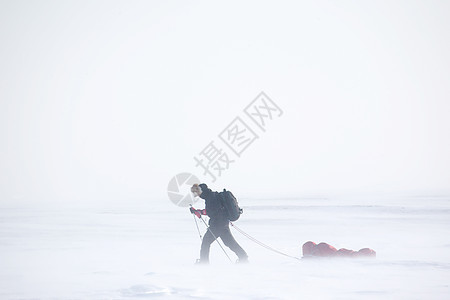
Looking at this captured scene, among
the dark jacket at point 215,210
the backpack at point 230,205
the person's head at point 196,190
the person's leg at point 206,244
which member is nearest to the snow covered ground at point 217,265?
the person's leg at point 206,244

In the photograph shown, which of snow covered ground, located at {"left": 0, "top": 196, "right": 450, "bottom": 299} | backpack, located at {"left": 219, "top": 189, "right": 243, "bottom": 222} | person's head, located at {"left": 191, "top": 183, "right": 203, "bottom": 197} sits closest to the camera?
snow covered ground, located at {"left": 0, "top": 196, "right": 450, "bottom": 299}

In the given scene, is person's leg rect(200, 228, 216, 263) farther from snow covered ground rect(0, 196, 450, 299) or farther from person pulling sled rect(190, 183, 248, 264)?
snow covered ground rect(0, 196, 450, 299)

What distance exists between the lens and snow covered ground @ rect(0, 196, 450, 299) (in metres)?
6.17

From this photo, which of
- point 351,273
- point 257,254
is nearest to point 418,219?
point 257,254

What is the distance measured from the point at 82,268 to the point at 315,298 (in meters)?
4.05

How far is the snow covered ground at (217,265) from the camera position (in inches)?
243

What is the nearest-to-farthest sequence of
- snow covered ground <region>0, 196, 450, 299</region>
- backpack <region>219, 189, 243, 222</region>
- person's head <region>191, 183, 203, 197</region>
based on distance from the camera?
snow covered ground <region>0, 196, 450, 299</region> → backpack <region>219, 189, 243, 222</region> → person's head <region>191, 183, 203, 197</region>

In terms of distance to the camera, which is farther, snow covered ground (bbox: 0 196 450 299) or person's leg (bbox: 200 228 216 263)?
person's leg (bbox: 200 228 216 263)

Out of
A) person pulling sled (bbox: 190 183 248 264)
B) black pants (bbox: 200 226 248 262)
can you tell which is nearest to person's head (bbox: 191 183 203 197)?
person pulling sled (bbox: 190 183 248 264)

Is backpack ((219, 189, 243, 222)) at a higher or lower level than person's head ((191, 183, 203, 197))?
lower

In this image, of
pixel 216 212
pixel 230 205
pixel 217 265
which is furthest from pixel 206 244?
pixel 230 205

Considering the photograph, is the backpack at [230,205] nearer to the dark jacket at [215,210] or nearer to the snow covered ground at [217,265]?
the dark jacket at [215,210]

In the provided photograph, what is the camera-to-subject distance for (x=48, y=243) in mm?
11734

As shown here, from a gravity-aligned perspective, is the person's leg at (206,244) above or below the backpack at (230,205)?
below
